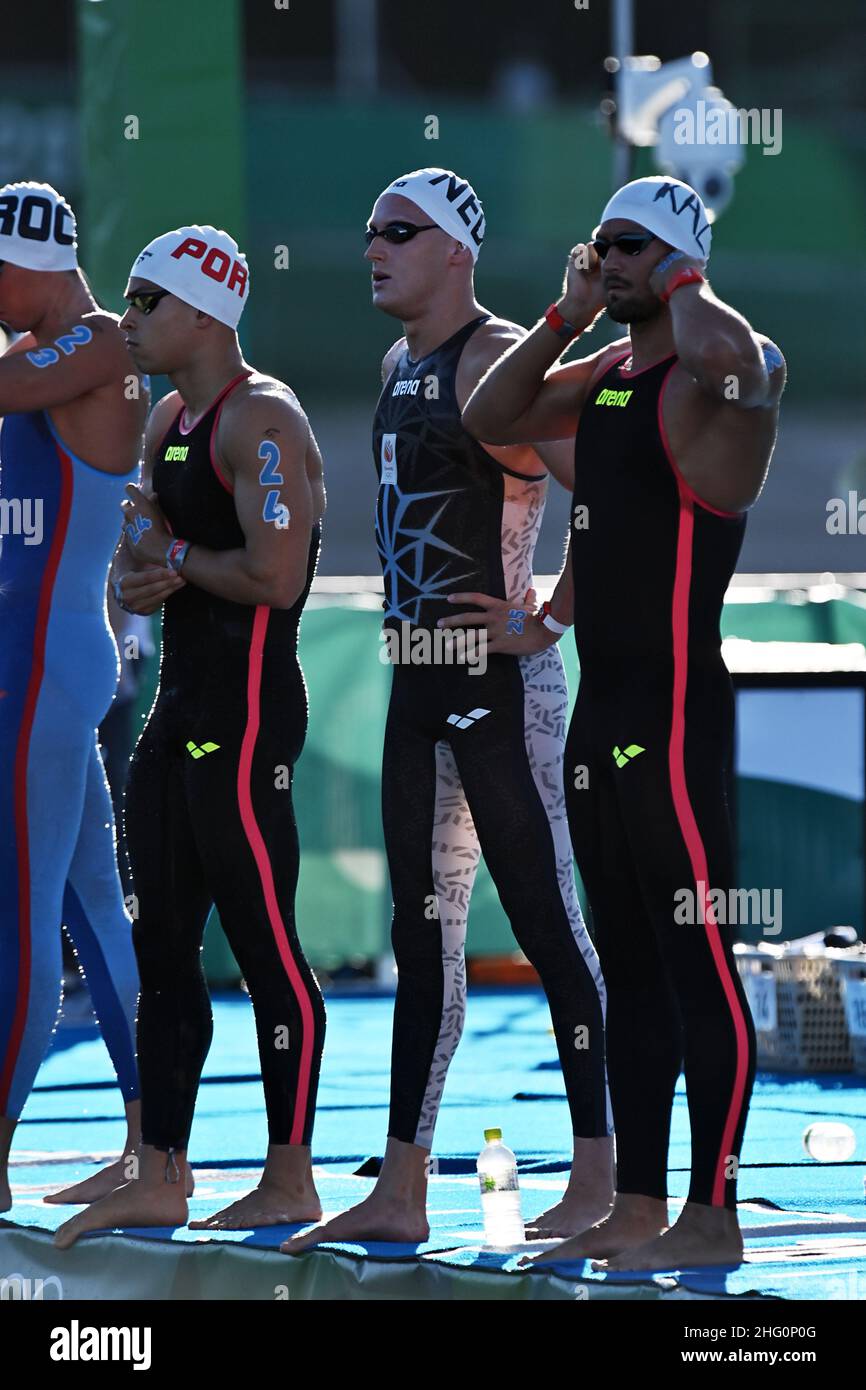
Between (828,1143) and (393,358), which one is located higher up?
(393,358)

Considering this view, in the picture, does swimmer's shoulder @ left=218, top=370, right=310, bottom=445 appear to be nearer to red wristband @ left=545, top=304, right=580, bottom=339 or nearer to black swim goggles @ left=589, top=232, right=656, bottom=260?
red wristband @ left=545, top=304, right=580, bottom=339

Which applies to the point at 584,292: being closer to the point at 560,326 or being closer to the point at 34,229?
the point at 560,326

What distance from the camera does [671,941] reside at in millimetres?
4699

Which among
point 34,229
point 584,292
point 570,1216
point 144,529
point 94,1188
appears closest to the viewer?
point 584,292

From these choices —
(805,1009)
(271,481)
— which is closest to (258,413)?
(271,481)

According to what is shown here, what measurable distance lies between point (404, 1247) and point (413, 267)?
2.15 m

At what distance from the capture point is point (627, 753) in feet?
15.6

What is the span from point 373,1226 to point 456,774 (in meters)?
1.01

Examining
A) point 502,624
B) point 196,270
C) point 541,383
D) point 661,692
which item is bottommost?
point 661,692

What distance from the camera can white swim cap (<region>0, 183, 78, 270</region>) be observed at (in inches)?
231

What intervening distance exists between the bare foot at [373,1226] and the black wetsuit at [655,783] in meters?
0.55

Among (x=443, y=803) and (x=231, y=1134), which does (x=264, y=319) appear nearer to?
(x=231, y=1134)

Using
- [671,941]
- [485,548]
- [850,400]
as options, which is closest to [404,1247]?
[671,941]

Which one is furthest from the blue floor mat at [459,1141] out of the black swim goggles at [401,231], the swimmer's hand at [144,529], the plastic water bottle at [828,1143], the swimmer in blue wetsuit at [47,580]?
the black swim goggles at [401,231]
